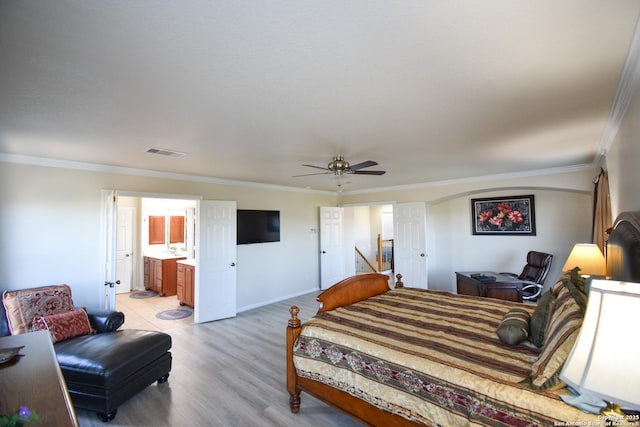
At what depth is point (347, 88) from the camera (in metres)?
1.85

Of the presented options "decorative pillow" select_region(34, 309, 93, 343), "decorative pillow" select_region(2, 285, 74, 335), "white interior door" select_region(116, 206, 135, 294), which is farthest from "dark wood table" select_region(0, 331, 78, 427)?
"white interior door" select_region(116, 206, 135, 294)

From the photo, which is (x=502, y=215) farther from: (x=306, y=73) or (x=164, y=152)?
(x=164, y=152)

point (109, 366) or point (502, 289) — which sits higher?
point (502, 289)

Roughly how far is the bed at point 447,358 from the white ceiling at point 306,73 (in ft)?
3.46

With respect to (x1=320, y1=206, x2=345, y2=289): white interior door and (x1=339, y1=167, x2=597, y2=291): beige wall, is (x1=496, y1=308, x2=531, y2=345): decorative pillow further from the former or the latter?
(x1=320, y1=206, x2=345, y2=289): white interior door

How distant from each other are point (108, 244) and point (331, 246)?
15.2 feet

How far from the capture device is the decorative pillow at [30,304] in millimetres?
2893

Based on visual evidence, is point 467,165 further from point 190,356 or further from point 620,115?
point 190,356

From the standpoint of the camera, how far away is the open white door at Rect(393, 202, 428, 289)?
5812 millimetres

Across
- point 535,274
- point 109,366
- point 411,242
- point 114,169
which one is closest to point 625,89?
point 535,274

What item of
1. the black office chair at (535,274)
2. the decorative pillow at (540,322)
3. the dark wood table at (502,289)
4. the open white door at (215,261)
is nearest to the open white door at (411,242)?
the dark wood table at (502,289)

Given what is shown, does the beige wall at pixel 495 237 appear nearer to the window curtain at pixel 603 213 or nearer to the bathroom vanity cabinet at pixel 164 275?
the window curtain at pixel 603 213

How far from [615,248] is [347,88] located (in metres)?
2.27

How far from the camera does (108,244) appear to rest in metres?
3.70
